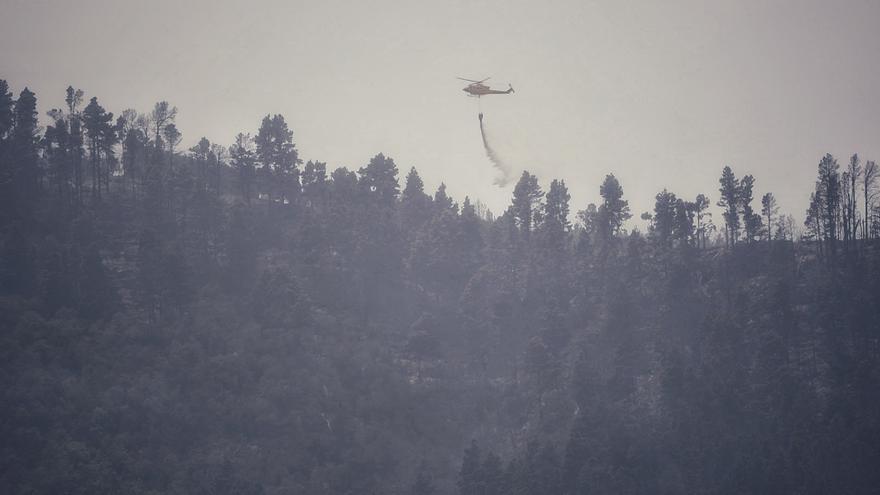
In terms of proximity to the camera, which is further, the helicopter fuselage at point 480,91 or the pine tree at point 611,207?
the pine tree at point 611,207

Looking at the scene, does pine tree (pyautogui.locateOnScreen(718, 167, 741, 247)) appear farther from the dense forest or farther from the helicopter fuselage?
the helicopter fuselage

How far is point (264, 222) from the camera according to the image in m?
117

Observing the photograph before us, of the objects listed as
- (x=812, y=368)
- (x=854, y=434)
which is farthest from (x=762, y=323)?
(x=854, y=434)

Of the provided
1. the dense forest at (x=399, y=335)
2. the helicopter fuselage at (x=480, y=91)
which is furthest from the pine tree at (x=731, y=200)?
the helicopter fuselage at (x=480, y=91)

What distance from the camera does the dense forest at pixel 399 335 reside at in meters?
79.6

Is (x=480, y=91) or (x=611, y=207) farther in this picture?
(x=611, y=207)

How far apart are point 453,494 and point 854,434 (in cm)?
3812

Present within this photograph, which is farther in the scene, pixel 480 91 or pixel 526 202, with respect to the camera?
pixel 526 202

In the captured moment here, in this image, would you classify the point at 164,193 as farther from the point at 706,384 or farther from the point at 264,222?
the point at 706,384

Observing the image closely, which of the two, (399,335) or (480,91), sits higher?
(480,91)

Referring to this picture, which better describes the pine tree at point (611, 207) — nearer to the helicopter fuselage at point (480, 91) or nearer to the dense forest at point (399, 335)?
the dense forest at point (399, 335)

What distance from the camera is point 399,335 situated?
348ft

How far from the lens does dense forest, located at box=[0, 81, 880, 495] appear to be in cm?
7956

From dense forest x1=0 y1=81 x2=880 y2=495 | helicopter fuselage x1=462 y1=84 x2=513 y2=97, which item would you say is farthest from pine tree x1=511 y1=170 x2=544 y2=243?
helicopter fuselage x1=462 y1=84 x2=513 y2=97
